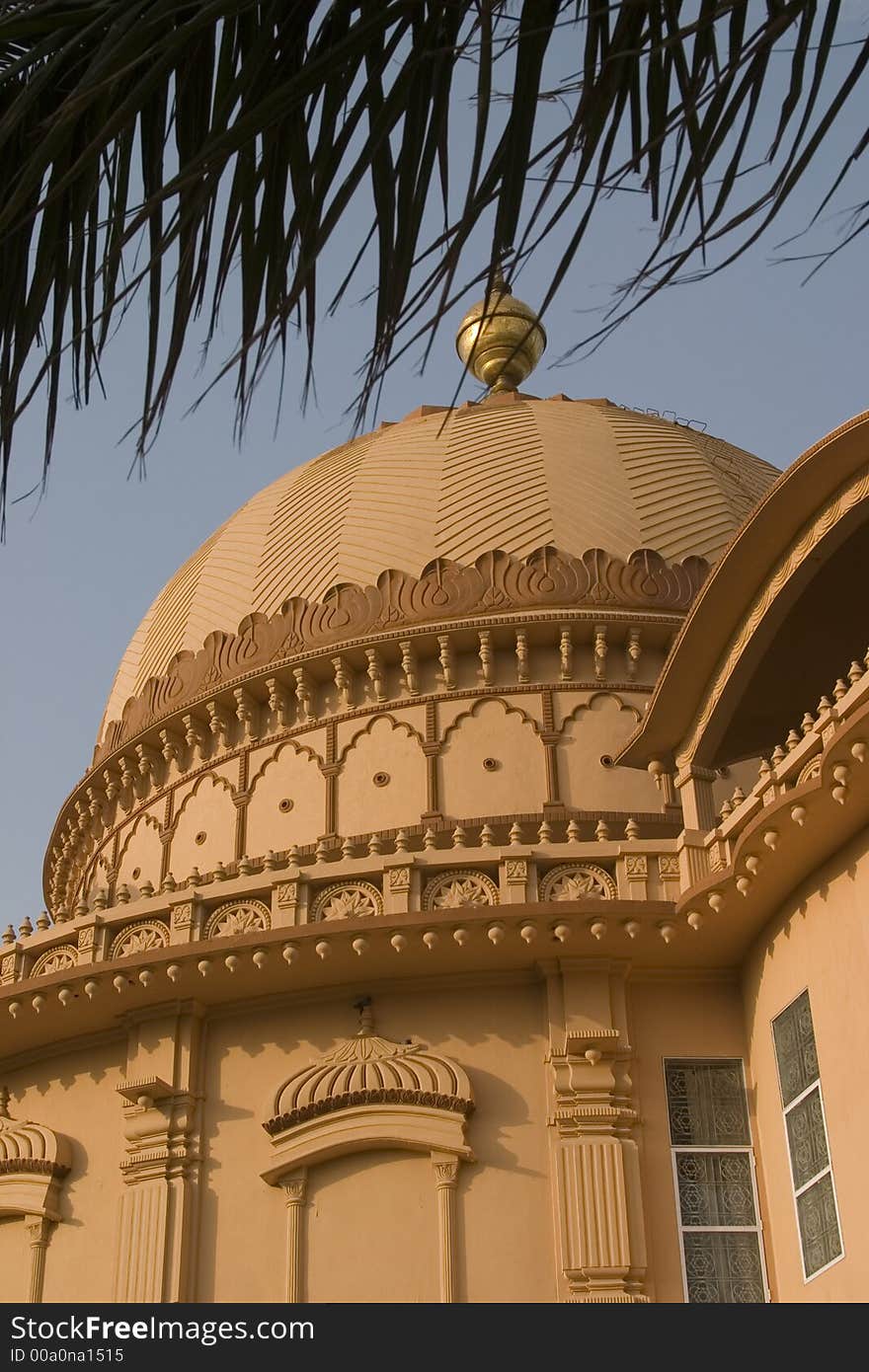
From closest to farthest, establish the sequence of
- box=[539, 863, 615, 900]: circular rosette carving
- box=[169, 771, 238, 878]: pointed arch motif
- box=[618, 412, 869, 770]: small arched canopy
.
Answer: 1. box=[618, 412, 869, 770]: small arched canopy
2. box=[539, 863, 615, 900]: circular rosette carving
3. box=[169, 771, 238, 878]: pointed arch motif

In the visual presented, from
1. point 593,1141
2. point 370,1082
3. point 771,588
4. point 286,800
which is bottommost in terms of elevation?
point 593,1141

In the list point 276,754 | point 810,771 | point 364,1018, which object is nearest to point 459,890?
point 364,1018

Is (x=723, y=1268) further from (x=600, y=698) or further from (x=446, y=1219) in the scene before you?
(x=600, y=698)

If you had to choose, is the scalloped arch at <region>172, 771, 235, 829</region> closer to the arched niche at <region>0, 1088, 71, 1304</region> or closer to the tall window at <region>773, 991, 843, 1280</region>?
the arched niche at <region>0, 1088, 71, 1304</region>

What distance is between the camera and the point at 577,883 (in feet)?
40.2

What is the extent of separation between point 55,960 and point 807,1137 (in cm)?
611

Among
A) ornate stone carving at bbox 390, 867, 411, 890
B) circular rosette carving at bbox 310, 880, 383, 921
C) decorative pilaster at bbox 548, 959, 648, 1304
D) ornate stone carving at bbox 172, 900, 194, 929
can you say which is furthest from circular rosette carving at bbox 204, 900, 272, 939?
decorative pilaster at bbox 548, 959, 648, 1304

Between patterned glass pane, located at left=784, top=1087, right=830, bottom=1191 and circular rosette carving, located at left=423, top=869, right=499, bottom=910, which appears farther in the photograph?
circular rosette carving, located at left=423, top=869, right=499, bottom=910

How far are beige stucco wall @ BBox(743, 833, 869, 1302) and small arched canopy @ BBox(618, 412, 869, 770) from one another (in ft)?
6.20

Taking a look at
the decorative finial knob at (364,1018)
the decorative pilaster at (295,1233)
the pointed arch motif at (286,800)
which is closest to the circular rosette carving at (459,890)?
the decorative finial knob at (364,1018)

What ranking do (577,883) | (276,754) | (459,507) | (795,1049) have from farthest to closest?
(459,507) → (276,754) → (577,883) → (795,1049)

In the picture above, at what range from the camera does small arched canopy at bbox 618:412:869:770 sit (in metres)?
11.2

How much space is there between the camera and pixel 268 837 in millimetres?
16797

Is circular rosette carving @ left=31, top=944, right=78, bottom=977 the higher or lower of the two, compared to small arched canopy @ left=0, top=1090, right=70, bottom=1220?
higher
